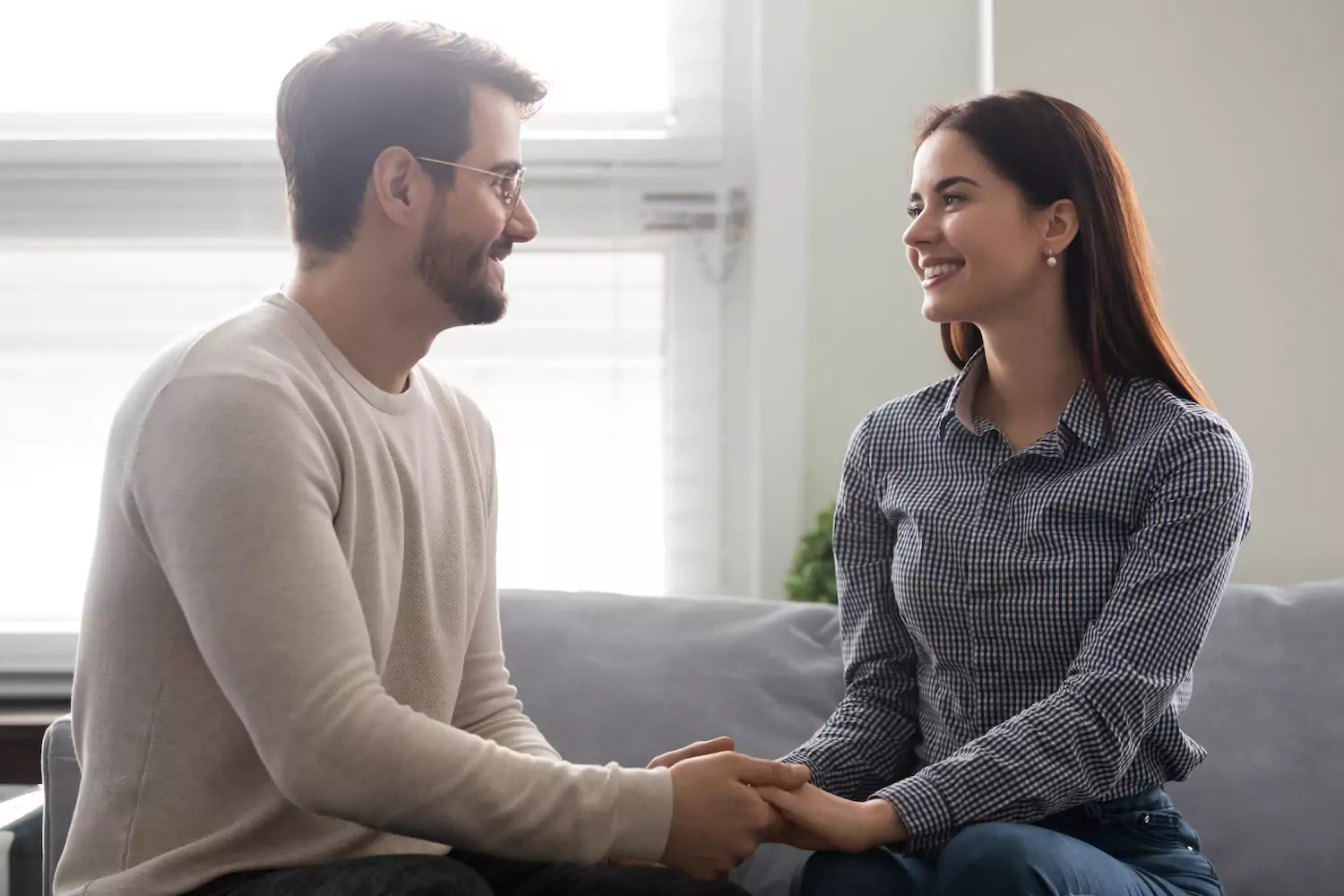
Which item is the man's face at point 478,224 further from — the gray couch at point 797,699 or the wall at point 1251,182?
the wall at point 1251,182

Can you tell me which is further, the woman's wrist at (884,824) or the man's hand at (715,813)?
the woman's wrist at (884,824)

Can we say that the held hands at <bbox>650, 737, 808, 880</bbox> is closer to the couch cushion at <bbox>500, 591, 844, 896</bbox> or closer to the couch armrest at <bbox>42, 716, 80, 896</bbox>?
the couch cushion at <bbox>500, 591, 844, 896</bbox>

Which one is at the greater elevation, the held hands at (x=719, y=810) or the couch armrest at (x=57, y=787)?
the held hands at (x=719, y=810)

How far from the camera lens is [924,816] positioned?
1405mm

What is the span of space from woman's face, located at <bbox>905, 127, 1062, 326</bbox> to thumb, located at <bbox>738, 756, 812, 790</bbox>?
0.61 metres

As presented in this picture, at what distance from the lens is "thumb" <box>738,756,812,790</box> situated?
53.8 inches

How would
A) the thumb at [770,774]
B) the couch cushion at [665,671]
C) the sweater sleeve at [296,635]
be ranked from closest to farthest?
the sweater sleeve at [296,635], the thumb at [770,774], the couch cushion at [665,671]

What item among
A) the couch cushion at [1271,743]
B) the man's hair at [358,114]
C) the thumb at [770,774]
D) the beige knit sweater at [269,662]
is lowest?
the couch cushion at [1271,743]

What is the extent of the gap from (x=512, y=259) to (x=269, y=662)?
4.98 ft

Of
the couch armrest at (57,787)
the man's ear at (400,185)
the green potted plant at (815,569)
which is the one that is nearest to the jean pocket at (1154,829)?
the green potted plant at (815,569)

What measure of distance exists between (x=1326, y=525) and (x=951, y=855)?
1337 millimetres

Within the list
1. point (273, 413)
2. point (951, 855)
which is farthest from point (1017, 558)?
point (273, 413)

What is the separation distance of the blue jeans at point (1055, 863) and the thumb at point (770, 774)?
0.09m

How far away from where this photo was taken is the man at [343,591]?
3.74 feet
